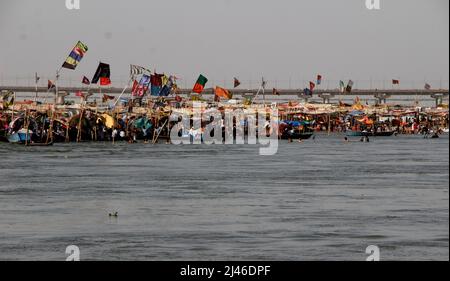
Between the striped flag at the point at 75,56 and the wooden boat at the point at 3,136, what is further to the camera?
the wooden boat at the point at 3,136

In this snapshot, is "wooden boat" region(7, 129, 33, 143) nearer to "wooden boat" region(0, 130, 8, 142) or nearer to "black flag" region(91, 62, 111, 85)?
"wooden boat" region(0, 130, 8, 142)

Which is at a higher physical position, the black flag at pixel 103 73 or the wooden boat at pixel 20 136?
the black flag at pixel 103 73

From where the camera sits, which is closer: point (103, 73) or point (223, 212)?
point (223, 212)

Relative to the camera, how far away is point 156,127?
316 feet

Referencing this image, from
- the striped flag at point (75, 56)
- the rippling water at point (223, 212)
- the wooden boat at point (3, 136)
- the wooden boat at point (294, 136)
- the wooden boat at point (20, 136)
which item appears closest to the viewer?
the rippling water at point (223, 212)

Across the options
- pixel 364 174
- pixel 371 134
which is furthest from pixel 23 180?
pixel 371 134

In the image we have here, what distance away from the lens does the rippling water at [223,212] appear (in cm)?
2130

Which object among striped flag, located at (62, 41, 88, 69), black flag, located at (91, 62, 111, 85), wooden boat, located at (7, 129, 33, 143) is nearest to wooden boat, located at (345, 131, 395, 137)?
black flag, located at (91, 62, 111, 85)

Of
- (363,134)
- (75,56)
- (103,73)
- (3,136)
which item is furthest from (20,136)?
(363,134)

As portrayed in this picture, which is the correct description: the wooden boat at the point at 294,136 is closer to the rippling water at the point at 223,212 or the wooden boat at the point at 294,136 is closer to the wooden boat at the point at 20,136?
the wooden boat at the point at 20,136

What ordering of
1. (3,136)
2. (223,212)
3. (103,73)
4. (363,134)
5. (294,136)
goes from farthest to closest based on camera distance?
(363,134), (294,136), (3,136), (103,73), (223,212)

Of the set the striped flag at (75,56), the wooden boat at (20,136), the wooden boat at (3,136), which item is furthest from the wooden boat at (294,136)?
the striped flag at (75,56)

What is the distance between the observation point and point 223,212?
27.9 metres

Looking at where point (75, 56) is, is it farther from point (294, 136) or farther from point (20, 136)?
point (294, 136)
